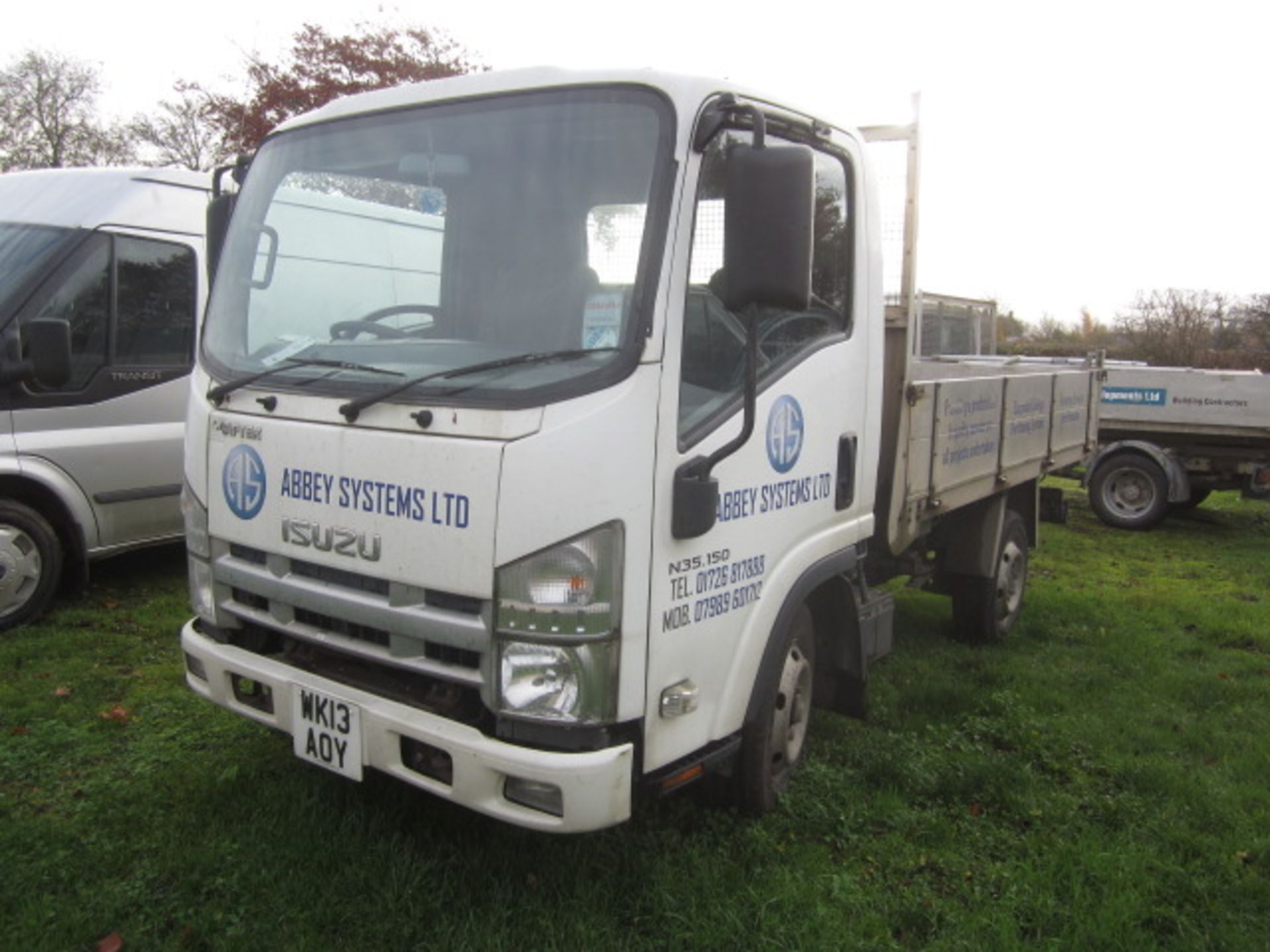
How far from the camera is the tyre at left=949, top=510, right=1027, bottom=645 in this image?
5.86m

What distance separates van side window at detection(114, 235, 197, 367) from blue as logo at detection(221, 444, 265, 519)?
3.16 metres

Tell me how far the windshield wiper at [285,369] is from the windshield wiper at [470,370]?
0.58 feet

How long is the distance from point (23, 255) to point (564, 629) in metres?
4.60

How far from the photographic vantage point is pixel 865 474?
155 inches

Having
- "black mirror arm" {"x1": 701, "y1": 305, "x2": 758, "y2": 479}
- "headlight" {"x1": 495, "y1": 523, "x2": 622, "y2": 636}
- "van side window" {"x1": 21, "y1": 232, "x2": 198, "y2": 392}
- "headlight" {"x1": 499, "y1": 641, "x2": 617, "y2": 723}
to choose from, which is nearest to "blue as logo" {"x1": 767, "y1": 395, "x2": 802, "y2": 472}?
"black mirror arm" {"x1": 701, "y1": 305, "x2": 758, "y2": 479}

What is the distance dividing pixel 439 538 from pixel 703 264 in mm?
1082

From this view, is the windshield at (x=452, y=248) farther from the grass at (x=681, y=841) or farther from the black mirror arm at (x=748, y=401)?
the grass at (x=681, y=841)

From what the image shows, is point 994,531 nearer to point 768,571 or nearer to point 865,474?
point 865,474

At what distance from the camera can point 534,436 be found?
2572mm

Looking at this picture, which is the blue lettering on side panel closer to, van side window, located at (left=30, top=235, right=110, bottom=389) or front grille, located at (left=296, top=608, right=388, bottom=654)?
van side window, located at (left=30, top=235, right=110, bottom=389)

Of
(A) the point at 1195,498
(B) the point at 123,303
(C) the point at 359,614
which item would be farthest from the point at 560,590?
(A) the point at 1195,498

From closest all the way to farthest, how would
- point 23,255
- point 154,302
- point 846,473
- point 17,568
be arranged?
point 846,473
point 17,568
point 23,255
point 154,302

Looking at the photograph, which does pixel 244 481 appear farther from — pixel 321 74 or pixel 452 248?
pixel 321 74

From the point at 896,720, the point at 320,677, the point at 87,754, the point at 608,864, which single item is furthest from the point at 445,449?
the point at 896,720
